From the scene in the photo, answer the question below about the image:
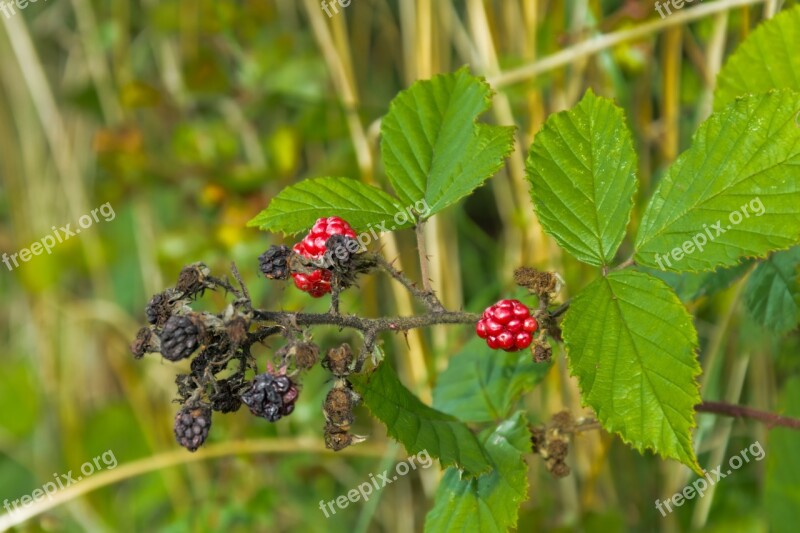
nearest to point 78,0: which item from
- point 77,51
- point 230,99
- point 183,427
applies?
point 77,51

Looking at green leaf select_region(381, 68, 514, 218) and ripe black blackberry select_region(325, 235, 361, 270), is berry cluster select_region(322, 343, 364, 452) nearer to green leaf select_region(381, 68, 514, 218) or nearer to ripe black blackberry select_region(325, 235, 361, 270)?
ripe black blackberry select_region(325, 235, 361, 270)

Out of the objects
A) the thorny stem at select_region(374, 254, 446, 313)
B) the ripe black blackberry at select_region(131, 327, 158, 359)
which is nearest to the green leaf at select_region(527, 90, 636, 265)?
the thorny stem at select_region(374, 254, 446, 313)

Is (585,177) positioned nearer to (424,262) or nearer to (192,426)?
(424,262)

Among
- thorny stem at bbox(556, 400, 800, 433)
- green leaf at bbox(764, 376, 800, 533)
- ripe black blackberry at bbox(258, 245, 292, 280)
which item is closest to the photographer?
ripe black blackberry at bbox(258, 245, 292, 280)

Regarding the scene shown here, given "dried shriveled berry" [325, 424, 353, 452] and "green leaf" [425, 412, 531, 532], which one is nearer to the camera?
"dried shriveled berry" [325, 424, 353, 452]

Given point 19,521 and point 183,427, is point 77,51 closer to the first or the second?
point 19,521

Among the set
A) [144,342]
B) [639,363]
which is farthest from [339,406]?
[639,363]
